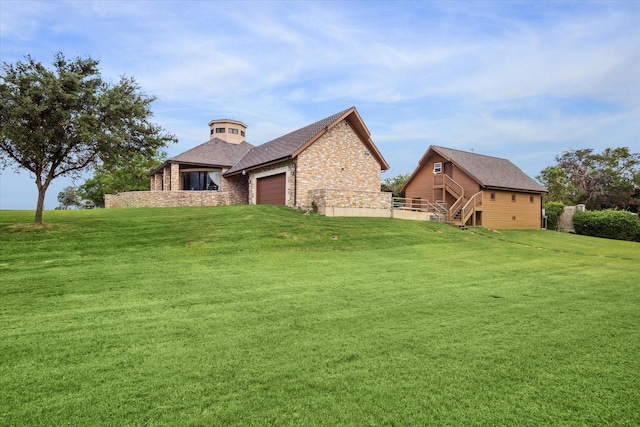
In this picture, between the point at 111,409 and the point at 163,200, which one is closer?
the point at 111,409

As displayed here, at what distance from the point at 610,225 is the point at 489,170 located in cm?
1062

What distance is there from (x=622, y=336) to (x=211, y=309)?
245 inches

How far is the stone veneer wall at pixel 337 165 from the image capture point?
2311 centimetres

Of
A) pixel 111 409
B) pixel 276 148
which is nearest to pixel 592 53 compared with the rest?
pixel 276 148

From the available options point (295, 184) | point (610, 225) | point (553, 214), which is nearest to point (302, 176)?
point (295, 184)

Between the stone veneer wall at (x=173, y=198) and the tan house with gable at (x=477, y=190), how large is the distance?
1702cm

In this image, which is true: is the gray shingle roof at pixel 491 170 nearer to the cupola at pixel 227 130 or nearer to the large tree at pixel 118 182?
the cupola at pixel 227 130

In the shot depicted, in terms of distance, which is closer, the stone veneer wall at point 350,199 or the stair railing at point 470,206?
the stone veneer wall at point 350,199

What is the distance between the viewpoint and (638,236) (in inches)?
1136

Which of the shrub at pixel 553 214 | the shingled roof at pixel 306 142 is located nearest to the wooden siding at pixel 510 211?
the shrub at pixel 553 214

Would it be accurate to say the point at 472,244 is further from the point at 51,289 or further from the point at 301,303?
the point at 51,289

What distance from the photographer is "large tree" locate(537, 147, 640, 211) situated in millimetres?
44688

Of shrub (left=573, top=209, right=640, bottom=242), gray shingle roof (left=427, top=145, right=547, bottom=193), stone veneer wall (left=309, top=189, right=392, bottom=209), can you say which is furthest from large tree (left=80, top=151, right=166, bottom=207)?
shrub (left=573, top=209, right=640, bottom=242)

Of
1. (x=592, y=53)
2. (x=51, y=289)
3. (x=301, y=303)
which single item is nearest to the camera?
(x=301, y=303)
